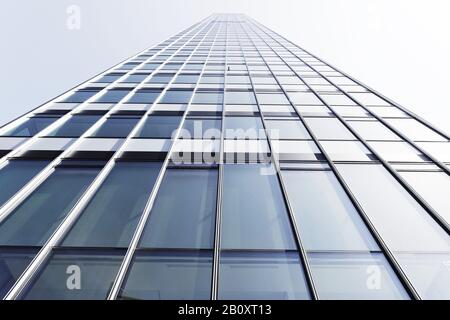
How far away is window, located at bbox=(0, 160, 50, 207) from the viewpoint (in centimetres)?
775

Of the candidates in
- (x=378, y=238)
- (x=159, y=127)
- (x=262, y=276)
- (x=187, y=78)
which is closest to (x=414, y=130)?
(x=378, y=238)

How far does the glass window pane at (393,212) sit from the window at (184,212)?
3.57 meters

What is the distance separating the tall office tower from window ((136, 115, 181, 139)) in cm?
8

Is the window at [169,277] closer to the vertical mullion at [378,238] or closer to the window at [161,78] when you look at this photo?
the vertical mullion at [378,238]

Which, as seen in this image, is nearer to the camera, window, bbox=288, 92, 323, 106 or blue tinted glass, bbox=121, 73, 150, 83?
window, bbox=288, 92, 323, 106

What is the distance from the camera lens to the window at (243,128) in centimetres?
1072

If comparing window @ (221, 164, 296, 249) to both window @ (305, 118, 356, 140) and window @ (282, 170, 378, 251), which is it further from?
window @ (305, 118, 356, 140)

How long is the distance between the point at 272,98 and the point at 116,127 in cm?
701

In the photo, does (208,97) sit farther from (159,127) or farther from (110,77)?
(110,77)

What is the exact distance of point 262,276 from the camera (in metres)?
5.68

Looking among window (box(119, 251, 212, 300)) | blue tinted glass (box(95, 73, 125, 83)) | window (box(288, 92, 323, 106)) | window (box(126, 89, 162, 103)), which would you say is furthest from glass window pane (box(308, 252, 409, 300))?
blue tinted glass (box(95, 73, 125, 83))

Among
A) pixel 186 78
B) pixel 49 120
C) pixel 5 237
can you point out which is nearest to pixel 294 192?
pixel 5 237

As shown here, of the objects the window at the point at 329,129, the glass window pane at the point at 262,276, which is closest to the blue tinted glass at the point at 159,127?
the window at the point at 329,129
